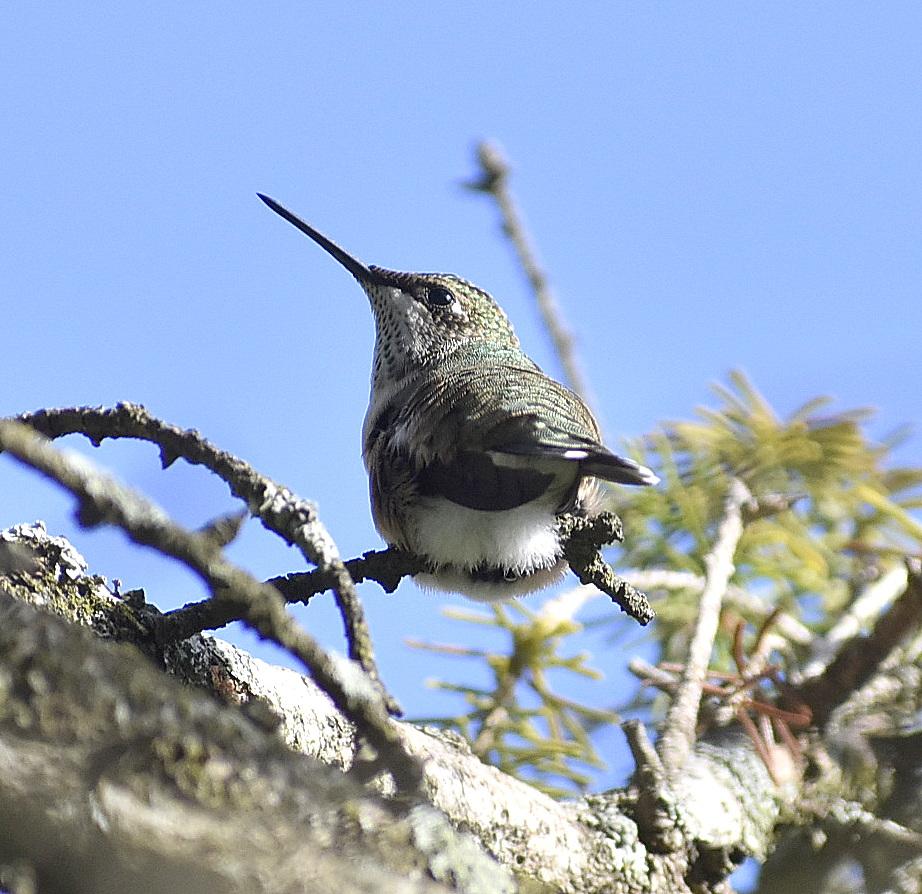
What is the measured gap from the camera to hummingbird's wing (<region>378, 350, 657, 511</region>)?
283 cm

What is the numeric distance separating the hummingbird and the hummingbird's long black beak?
4.14 feet

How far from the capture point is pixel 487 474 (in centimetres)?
302

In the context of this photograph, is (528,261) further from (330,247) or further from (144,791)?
(144,791)

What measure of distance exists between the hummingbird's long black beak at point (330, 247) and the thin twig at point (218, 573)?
12.4ft

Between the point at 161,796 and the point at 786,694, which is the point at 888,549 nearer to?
the point at 786,694

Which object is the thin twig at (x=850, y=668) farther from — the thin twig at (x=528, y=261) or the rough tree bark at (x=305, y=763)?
the thin twig at (x=528, y=261)

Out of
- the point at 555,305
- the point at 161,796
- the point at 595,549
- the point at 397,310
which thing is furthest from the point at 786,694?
the point at 397,310

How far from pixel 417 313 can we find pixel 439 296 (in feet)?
0.43

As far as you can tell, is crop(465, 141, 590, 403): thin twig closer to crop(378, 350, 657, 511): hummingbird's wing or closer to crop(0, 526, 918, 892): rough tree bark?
crop(378, 350, 657, 511): hummingbird's wing

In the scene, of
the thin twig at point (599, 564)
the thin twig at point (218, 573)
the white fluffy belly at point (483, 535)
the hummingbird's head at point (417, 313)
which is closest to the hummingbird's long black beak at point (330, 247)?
the hummingbird's head at point (417, 313)

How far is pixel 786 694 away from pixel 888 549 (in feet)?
2.30

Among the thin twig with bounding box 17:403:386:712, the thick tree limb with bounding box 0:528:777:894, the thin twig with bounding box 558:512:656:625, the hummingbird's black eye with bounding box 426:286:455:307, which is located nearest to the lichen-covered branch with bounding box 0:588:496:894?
the thin twig with bounding box 17:403:386:712

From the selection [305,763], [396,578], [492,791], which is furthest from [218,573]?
[396,578]

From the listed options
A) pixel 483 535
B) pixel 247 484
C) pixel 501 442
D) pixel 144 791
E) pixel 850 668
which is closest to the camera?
pixel 144 791
